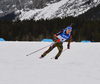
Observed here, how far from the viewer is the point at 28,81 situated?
4.54m

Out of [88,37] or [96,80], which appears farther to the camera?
[88,37]

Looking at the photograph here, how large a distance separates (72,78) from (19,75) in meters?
1.73

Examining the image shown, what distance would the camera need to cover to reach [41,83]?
4.41m

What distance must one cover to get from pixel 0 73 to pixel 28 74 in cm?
95

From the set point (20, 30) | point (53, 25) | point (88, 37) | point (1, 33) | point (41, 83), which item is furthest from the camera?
point (53, 25)

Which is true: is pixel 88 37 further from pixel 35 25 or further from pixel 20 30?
pixel 20 30

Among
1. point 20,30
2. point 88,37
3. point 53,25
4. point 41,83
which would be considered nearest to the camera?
point 41,83

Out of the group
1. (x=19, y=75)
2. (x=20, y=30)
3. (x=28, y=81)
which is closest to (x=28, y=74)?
(x=19, y=75)

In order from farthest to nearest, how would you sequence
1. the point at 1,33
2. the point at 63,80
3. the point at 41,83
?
the point at 1,33
the point at 63,80
the point at 41,83

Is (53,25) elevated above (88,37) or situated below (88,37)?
above

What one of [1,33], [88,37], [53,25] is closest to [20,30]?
[1,33]

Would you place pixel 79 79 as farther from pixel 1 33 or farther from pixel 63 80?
pixel 1 33

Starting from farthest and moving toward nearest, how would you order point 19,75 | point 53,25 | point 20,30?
point 53,25
point 20,30
point 19,75

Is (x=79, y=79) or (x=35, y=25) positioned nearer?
(x=79, y=79)
